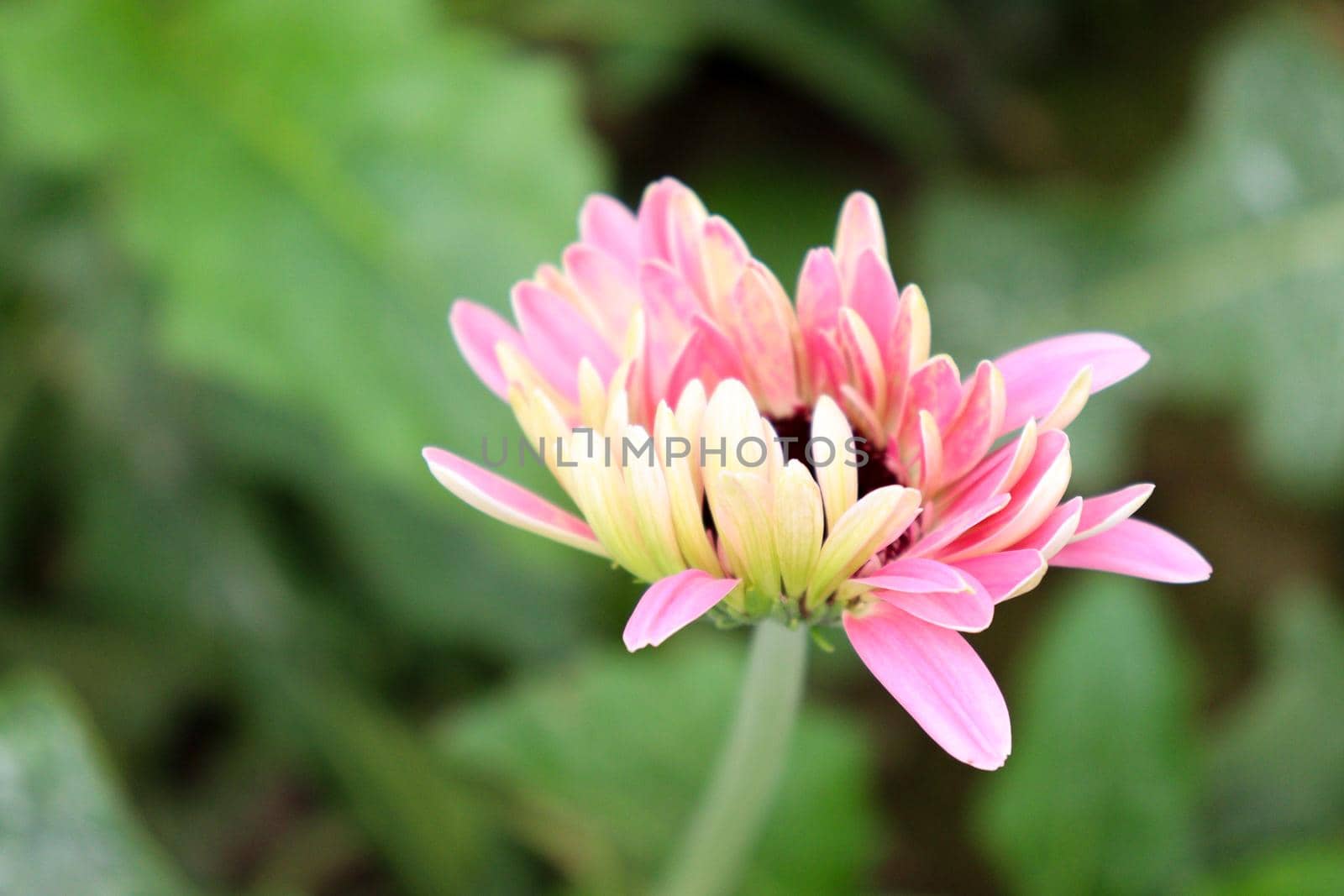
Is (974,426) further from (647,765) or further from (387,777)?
(387,777)

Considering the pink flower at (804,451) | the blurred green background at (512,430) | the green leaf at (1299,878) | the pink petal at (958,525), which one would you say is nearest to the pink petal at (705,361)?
the pink flower at (804,451)

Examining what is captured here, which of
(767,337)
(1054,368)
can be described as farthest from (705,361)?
(1054,368)

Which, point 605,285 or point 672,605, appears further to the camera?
point 605,285

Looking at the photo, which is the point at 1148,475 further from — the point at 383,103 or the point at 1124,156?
the point at 383,103

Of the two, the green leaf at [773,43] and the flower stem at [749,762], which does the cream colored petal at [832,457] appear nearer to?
the flower stem at [749,762]

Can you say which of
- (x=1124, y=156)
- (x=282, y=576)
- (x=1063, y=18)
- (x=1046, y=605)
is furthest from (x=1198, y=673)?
(x=282, y=576)
